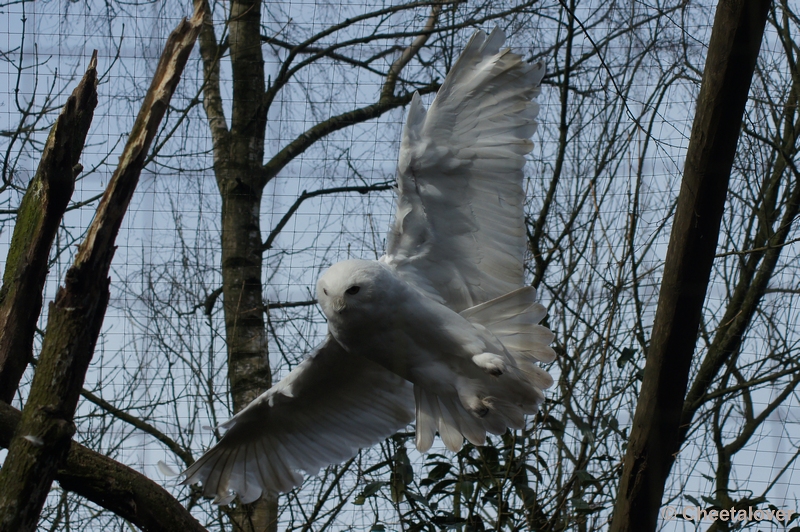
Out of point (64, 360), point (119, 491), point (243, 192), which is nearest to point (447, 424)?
point (119, 491)

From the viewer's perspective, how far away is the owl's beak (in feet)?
6.89

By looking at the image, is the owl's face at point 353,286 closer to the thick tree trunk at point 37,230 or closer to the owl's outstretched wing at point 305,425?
the owl's outstretched wing at point 305,425

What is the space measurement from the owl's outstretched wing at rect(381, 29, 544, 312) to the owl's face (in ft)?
Result: 0.83

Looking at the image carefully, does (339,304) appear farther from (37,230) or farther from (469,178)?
(37,230)

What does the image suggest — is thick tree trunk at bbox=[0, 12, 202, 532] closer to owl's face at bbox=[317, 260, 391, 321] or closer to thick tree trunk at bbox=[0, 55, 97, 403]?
thick tree trunk at bbox=[0, 55, 97, 403]

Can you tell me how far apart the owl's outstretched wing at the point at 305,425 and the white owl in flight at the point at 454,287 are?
0.01 m

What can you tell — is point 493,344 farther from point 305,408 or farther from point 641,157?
point 641,157

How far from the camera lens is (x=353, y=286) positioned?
6.85 feet

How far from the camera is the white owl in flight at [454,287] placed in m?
2.16

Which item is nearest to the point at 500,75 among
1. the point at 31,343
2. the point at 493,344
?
the point at 493,344

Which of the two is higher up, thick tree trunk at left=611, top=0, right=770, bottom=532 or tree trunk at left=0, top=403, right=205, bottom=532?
thick tree trunk at left=611, top=0, right=770, bottom=532

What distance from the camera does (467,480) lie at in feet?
8.83

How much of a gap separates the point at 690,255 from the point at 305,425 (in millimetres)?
1517

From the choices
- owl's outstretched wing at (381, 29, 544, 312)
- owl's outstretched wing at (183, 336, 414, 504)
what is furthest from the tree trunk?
owl's outstretched wing at (381, 29, 544, 312)
